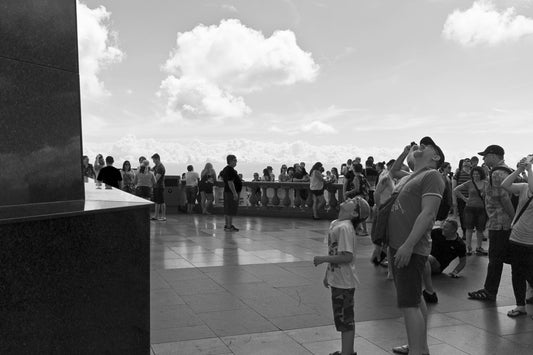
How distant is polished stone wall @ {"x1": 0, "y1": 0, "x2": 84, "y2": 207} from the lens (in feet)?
13.3

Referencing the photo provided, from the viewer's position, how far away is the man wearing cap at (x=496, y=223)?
21.9 feet

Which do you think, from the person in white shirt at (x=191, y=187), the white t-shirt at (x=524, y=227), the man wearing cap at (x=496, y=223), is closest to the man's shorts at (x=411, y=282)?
the white t-shirt at (x=524, y=227)

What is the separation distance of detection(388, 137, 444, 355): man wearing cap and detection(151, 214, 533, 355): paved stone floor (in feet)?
2.32

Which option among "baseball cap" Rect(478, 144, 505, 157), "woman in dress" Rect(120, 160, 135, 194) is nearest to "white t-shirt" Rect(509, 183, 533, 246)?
"baseball cap" Rect(478, 144, 505, 157)

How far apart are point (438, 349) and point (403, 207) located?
1.50 m

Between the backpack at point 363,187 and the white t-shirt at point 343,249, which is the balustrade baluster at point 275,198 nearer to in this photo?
the backpack at point 363,187

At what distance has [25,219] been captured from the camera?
10.5 ft

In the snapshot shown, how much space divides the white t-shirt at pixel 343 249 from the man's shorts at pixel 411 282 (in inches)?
14.7

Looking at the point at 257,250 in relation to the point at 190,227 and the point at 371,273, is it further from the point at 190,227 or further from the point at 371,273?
the point at 190,227


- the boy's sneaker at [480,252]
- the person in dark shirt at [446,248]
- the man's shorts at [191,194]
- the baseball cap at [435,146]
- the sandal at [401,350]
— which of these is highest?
the baseball cap at [435,146]

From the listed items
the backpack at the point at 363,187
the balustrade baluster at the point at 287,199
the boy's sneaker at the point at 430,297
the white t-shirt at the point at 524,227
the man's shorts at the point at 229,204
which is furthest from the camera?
the balustrade baluster at the point at 287,199

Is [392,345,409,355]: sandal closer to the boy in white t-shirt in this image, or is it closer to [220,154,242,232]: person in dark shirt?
the boy in white t-shirt

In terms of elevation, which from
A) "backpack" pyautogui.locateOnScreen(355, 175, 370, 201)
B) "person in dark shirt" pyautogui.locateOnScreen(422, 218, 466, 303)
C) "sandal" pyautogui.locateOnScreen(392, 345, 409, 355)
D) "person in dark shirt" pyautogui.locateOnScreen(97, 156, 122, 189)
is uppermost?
"person in dark shirt" pyautogui.locateOnScreen(97, 156, 122, 189)

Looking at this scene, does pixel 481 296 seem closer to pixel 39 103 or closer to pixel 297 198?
pixel 39 103
